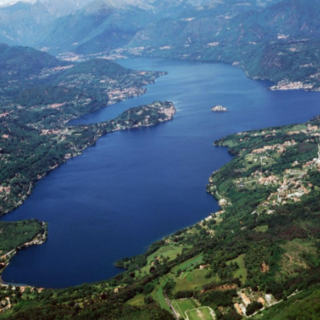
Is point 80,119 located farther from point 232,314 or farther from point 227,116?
point 232,314

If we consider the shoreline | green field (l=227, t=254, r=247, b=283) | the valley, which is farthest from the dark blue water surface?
green field (l=227, t=254, r=247, b=283)

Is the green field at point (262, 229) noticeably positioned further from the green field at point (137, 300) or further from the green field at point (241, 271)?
the green field at point (137, 300)

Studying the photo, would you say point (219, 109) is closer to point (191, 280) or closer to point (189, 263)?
point (189, 263)

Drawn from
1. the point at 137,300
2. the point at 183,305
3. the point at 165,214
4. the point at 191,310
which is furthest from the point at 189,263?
the point at 165,214

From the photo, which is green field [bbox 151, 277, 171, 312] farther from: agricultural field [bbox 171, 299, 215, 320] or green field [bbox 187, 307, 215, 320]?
green field [bbox 187, 307, 215, 320]

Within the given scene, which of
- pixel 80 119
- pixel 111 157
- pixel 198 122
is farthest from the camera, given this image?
pixel 80 119

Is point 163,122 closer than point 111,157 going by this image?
No

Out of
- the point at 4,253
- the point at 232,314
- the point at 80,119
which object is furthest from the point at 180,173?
the point at 80,119
